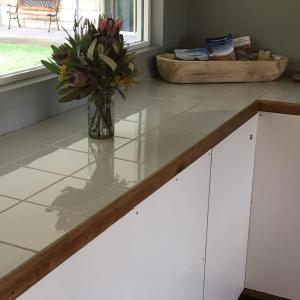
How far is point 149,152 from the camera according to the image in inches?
58.6

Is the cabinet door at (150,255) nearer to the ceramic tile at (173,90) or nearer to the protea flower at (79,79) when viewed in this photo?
the protea flower at (79,79)

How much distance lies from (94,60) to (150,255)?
1.80 feet

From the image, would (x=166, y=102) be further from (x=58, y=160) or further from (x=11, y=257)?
(x=11, y=257)

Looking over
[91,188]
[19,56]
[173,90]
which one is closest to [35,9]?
[19,56]

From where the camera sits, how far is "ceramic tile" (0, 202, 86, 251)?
3.23ft

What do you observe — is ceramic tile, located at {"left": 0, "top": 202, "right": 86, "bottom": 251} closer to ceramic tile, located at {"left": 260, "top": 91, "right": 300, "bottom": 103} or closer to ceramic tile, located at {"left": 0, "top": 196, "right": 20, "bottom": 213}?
ceramic tile, located at {"left": 0, "top": 196, "right": 20, "bottom": 213}

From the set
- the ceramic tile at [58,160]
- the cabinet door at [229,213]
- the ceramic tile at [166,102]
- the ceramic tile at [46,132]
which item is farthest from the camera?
the ceramic tile at [166,102]

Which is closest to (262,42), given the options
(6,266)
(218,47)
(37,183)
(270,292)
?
(218,47)

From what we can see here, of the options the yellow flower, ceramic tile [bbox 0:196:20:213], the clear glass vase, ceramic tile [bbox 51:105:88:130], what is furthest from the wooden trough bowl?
ceramic tile [bbox 0:196:20:213]

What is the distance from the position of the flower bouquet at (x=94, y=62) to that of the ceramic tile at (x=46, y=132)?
128 mm

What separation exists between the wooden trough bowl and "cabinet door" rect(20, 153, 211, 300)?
2.48ft

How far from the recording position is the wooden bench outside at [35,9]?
1.70 meters

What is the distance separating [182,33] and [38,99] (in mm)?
1151

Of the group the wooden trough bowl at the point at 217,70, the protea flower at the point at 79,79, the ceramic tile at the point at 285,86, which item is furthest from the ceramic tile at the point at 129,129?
the ceramic tile at the point at 285,86
